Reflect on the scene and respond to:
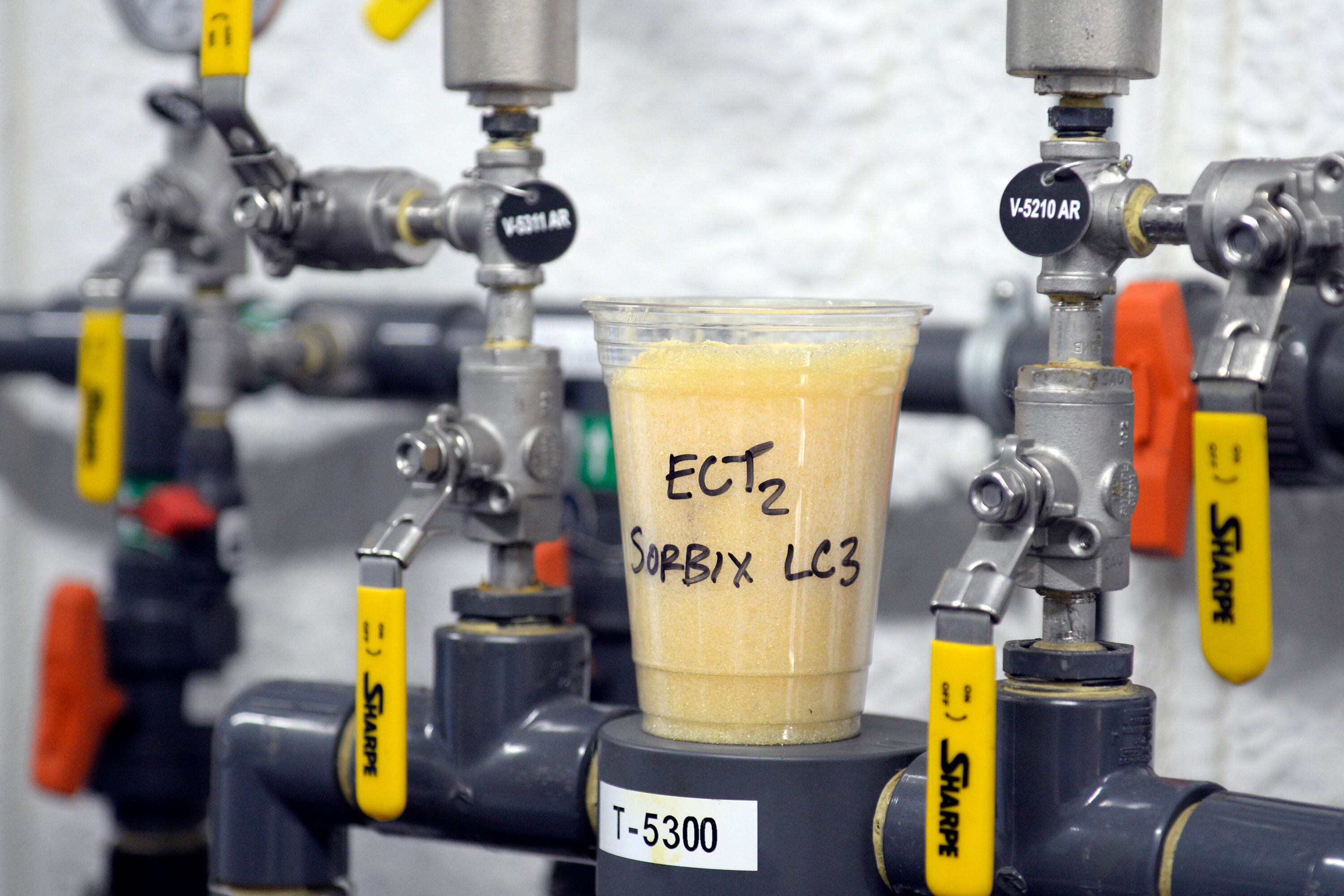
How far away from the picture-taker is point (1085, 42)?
0.50 metres

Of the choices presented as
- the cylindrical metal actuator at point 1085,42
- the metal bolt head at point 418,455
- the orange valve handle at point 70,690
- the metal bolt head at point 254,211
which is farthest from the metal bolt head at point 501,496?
the orange valve handle at point 70,690

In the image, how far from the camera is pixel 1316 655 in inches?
32.2

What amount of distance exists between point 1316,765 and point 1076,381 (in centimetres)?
44

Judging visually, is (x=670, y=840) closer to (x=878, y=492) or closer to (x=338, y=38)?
(x=878, y=492)

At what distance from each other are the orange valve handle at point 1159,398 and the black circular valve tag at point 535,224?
255mm

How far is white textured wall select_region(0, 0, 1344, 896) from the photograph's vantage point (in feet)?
2.70

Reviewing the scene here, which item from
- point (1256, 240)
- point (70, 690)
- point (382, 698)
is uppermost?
point (1256, 240)

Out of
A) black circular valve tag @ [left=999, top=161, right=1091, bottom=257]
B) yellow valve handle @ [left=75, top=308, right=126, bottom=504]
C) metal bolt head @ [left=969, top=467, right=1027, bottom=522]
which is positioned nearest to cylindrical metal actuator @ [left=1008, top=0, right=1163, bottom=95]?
black circular valve tag @ [left=999, top=161, right=1091, bottom=257]

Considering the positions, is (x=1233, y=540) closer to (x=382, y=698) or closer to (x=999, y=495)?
(x=999, y=495)

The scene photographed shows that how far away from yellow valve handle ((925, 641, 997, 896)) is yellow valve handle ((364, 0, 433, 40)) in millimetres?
334

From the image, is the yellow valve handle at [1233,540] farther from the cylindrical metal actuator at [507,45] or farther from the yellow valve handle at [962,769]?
the cylindrical metal actuator at [507,45]

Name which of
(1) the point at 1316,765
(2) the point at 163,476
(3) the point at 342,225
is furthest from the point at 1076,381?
(2) the point at 163,476

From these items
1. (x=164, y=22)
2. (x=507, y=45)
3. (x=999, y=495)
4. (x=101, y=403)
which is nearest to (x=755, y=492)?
(x=999, y=495)

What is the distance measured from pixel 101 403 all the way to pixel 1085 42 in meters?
0.52
